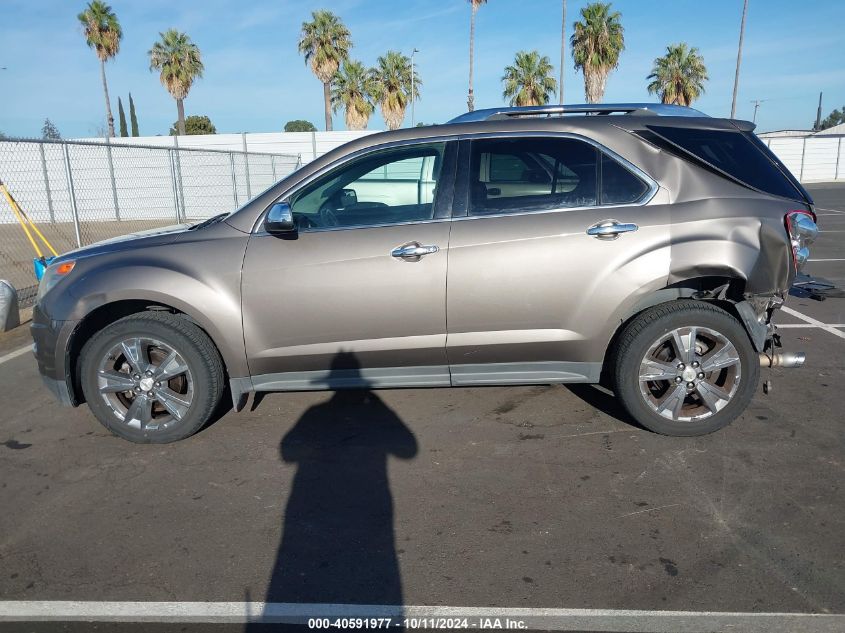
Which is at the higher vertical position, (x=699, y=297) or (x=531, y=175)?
(x=531, y=175)

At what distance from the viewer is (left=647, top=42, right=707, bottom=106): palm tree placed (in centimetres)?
4159

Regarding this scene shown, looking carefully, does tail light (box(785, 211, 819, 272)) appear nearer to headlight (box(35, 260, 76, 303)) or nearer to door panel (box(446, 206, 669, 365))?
door panel (box(446, 206, 669, 365))

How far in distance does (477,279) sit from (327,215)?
1040mm

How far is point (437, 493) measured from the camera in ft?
11.3

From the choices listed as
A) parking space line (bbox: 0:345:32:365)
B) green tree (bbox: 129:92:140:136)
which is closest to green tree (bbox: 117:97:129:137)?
green tree (bbox: 129:92:140:136)

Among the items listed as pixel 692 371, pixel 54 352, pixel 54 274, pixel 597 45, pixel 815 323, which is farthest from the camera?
pixel 597 45

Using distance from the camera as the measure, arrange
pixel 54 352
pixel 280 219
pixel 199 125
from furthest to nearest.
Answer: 1. pixel 199 125
2. pixel 54 352
3. pixel 280 219

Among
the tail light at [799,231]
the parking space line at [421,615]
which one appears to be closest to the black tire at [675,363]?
the tail light at [799,231]

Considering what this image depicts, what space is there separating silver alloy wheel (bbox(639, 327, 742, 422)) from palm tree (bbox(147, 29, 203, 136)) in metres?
40.4

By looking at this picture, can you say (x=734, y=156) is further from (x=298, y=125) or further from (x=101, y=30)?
(x=298, y=125)

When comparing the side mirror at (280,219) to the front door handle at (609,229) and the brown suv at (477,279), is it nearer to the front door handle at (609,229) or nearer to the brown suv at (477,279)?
the brown suv at (477,279)

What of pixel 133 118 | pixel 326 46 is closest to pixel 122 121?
pixel 133 118

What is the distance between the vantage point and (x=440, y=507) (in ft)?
10.8

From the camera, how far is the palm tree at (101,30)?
4150 centimetres
